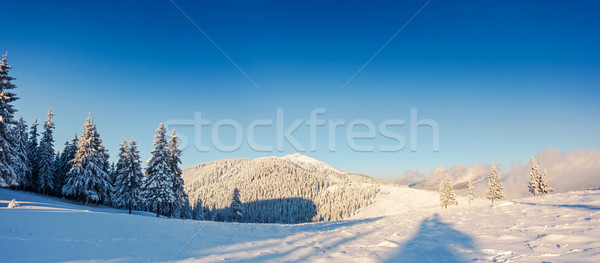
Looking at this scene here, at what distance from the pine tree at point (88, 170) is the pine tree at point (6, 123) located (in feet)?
39.1

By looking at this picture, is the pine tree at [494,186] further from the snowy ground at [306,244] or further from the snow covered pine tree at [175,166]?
the snow covered pine tree at [175,166]

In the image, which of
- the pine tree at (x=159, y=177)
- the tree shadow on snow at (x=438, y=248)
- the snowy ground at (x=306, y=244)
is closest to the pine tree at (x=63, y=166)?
the pine tree at (x=159, y=177)

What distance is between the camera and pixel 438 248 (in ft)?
30.3

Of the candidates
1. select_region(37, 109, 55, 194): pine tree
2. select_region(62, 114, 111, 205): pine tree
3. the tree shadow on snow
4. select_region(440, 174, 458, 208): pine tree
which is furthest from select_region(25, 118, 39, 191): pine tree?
select_region(440, 174, 458, 208): pine tree

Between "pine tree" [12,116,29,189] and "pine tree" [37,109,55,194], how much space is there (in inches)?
86.1

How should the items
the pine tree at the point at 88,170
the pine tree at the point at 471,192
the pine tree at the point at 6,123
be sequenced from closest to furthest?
the pine tree at the point at 6,123 < the pine tree at the point at 88,170 < the pine tree at the point at 471,192

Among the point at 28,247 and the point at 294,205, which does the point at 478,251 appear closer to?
the point at 28,247

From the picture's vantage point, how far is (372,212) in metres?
139

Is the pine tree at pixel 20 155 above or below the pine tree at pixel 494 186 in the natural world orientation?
above

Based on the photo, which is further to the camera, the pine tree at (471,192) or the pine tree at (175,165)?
the pine tree at (471,192)

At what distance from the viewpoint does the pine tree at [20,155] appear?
26.6 metres

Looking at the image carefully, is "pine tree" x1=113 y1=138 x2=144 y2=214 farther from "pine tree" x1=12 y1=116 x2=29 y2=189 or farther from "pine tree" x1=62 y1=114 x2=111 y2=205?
"pine tree" x1=12 y1=116 x2=29 y2=189

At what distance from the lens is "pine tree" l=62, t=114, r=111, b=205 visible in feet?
119

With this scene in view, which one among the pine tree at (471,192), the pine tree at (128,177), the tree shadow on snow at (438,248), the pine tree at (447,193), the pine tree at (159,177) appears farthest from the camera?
the pine tree at (471,192)
